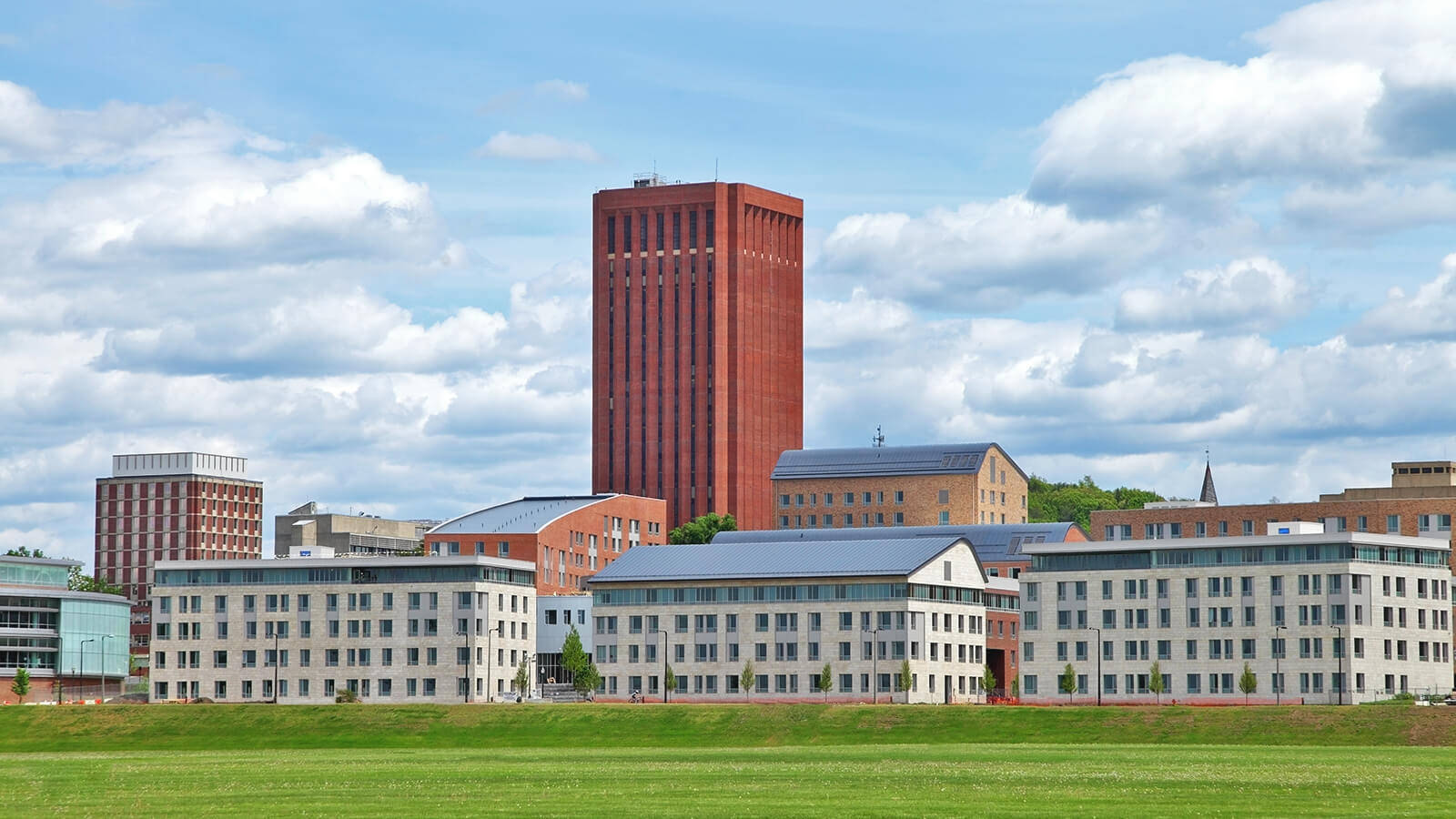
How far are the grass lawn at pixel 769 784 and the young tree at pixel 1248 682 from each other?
53.7 m

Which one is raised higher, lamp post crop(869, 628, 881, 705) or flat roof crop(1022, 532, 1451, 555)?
flat roof crop(1022, 532, 1451, 555)

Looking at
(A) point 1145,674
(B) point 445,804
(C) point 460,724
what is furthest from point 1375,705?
(B) point 445,804

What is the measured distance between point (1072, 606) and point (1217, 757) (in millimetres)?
82338

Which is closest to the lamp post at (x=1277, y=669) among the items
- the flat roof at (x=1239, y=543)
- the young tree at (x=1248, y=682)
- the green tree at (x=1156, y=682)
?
the young tree at (x=1248, y=682)

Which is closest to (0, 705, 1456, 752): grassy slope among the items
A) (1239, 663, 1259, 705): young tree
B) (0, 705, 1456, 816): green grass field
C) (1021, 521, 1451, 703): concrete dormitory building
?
(0, 705, 1456, 816): green grass field

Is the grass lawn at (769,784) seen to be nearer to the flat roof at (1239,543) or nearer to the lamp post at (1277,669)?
the lamp post at (1277,669)

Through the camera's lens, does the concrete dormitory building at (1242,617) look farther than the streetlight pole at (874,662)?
No

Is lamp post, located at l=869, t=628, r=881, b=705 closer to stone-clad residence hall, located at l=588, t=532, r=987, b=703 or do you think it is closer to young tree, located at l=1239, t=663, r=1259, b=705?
stone-clad residence hall, located at l=588, t=532, r=987, b=703

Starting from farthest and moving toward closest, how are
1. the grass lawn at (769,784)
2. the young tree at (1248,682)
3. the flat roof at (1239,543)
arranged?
the flat roof at (1239,543) → the young tree at (1248,682) → the grass lawn at (769,784)

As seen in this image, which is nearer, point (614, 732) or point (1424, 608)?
point (614, 732)

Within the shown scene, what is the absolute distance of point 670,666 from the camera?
652 feet

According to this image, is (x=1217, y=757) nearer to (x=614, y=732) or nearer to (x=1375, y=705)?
(x=1375, y=705)

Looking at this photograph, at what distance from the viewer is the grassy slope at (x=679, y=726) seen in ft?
449

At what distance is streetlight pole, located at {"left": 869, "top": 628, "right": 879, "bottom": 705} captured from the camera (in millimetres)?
189500
